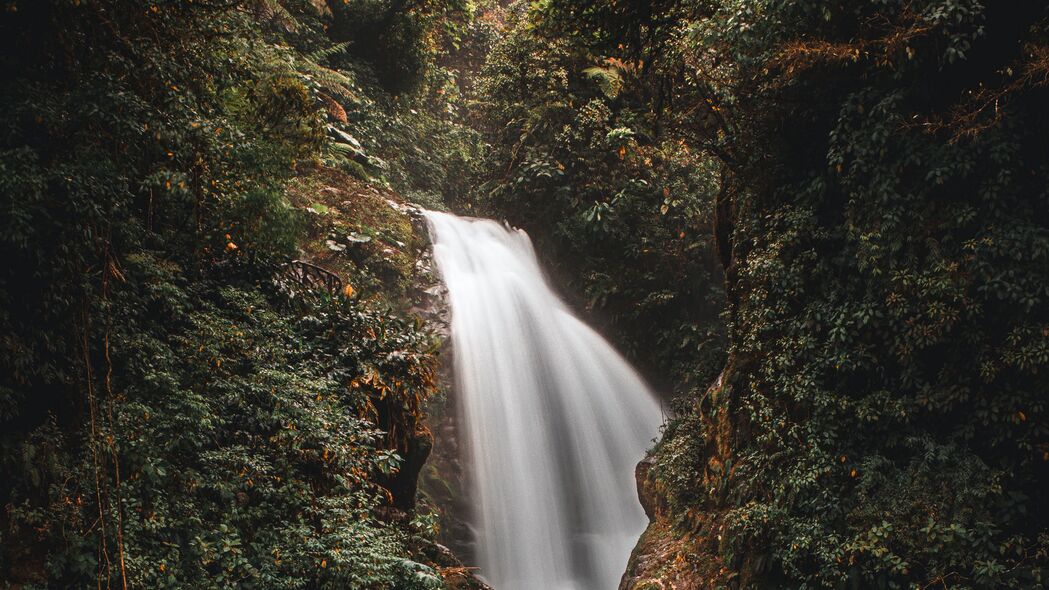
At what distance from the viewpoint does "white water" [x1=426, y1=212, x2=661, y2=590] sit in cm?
1347

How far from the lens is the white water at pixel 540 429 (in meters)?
13.5

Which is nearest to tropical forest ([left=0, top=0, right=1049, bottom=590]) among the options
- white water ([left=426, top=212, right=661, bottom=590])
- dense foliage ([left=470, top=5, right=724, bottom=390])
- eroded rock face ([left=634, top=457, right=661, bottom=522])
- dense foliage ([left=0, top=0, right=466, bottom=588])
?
dense foliage ([left=0, top=0, right=466, bottom=588])

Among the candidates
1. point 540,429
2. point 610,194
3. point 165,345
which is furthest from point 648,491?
point 610,194

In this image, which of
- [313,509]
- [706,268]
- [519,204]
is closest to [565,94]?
[519,204]

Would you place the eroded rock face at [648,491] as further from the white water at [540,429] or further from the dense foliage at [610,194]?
the dense foliage at [610,194]

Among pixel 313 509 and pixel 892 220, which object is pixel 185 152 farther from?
pixel 892 220

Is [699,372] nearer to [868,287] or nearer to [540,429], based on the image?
[540,429]

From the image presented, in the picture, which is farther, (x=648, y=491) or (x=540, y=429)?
(x=540, y=429)

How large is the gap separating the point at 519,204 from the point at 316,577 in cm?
1481

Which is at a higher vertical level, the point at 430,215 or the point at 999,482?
the point at 430,215

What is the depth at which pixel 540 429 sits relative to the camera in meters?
14.8

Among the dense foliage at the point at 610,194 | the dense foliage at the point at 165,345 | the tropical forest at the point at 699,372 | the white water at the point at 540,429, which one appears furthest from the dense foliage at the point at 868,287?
the dense foliage at the point at 610,194

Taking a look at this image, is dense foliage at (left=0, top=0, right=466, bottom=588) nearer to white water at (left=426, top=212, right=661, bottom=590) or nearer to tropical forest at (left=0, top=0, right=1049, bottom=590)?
tropical forest at (left=0, top=0, right=1049, bottom=590)

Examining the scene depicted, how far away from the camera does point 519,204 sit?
19594mm
